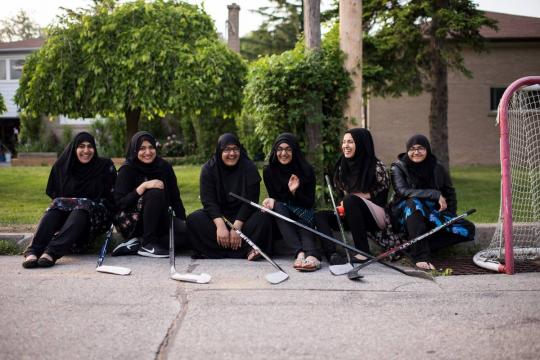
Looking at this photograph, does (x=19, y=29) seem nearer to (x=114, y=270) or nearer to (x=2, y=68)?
(x=2, y=68)

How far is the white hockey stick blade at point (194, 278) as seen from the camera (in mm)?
4879

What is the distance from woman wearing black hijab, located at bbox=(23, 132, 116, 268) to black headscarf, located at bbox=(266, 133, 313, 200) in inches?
65.7

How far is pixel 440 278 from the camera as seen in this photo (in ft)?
16.7


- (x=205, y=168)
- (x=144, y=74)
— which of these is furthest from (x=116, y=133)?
(x=205, y=168)

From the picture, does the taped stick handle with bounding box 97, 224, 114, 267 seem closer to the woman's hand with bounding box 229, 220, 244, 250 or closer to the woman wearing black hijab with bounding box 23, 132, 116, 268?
the woman wearing black hijab with bounding box 23, 132, 116, 268

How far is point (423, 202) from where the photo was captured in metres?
5.81

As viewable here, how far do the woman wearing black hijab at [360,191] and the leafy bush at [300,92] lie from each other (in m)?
1.66

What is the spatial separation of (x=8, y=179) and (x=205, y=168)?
8613 mm

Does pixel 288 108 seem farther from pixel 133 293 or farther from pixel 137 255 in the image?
pixel 133 293

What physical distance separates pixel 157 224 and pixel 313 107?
109 inches

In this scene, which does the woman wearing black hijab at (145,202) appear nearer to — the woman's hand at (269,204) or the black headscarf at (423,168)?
the woman's hand at (269,204)

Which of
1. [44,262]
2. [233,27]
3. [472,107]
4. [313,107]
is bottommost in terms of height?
[44,262]

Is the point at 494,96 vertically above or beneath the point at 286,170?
above

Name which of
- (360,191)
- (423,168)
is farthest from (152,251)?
(423,168)
